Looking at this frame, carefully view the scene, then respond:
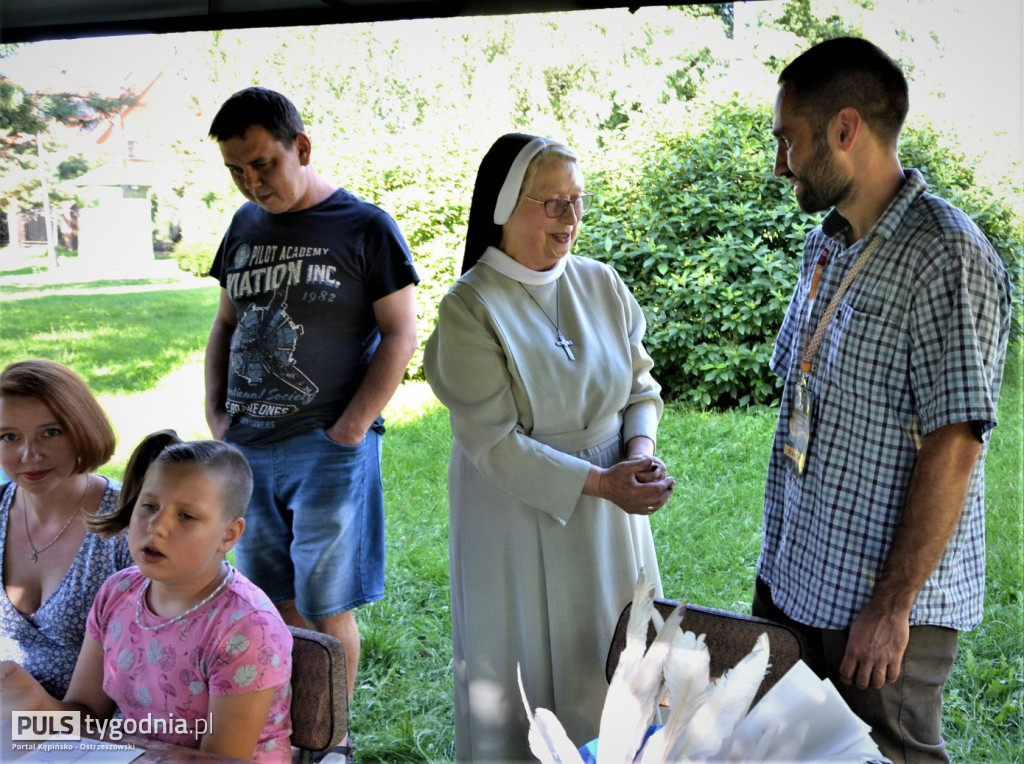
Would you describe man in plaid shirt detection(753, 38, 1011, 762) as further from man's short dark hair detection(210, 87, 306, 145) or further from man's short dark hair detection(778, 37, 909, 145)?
man's short dark hair detection(210, 87, 306, 145)

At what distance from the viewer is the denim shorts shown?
287 centimetres

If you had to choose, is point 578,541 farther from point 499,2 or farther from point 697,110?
point 697,110

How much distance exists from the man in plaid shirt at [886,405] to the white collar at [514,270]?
2.23 feet

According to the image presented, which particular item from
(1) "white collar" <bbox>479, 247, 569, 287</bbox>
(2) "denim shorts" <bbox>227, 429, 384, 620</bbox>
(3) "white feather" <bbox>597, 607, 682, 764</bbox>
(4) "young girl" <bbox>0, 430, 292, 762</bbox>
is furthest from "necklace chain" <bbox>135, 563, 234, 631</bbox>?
(3) "white feather" <bbox>597, 607, 682, 764</bbox>

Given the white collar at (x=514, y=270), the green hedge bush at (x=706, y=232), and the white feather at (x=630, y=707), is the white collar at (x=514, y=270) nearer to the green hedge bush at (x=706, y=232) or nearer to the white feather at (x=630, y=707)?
the white feather at (x=630, y=707)

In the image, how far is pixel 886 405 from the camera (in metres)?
1.87

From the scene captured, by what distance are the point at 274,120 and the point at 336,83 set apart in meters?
10.9

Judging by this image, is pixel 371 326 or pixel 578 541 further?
pixel 371 326

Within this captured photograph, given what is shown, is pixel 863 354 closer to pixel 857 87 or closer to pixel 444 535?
pixel 857 87

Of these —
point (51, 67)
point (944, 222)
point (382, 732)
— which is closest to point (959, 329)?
point (944, 222)

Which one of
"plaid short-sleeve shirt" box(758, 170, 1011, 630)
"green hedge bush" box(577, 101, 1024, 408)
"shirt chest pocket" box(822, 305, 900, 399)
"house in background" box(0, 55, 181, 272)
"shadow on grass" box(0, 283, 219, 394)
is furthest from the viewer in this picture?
"house in background" box(0, 55, 181, 272)

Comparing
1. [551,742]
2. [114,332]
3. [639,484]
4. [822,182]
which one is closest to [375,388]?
[639,484]

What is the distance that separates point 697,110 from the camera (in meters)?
7.65

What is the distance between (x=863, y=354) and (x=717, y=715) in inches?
45.4
